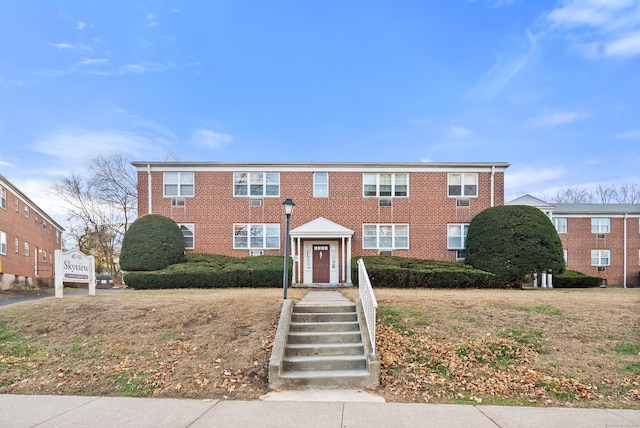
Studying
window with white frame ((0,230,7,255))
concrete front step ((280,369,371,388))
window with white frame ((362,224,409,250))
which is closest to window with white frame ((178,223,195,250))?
window with white frame ((362,224,409,250))

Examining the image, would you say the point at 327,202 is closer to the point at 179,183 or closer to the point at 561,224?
the point at 179,183

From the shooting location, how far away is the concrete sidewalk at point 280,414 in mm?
4965

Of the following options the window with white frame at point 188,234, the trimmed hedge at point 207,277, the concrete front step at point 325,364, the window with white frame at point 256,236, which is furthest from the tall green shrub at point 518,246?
the window with white frame at point 188,234

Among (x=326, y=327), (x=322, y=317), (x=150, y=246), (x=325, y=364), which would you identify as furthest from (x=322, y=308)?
(x=150, y=246)

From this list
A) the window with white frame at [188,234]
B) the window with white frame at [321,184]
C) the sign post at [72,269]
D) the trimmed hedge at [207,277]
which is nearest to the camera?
the sign post at [72,269]

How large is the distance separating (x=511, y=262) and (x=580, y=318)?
9.59m

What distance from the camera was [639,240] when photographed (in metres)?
29.8

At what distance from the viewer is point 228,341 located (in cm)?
759

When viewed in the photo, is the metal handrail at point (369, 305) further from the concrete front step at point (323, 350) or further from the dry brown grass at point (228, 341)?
the dry brown grass at point (228, 341)

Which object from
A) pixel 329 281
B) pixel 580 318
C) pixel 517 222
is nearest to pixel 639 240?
pixel 517 222

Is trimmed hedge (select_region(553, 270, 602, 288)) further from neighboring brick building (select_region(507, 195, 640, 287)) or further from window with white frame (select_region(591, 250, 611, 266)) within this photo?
window with white frame (select_region(591, 250, 611, 266))

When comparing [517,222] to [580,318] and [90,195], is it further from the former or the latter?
[90,195]

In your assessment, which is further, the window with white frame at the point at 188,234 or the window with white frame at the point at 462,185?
the window with white frame at the point at 462,185

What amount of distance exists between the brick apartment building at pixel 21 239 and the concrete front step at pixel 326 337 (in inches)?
914
